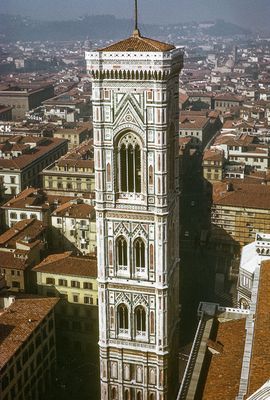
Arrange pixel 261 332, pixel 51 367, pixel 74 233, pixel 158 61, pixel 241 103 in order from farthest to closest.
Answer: pixel 241 103 < pixel 74 233 < pixel 51 367 < pixel 158 61 < pixel 261 332

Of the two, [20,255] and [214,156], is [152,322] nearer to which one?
[20,255]

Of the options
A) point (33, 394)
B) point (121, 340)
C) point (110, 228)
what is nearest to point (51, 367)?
point (33, 394)

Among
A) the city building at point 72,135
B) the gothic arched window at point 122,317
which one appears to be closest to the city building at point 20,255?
the gothic arched window at point 122,317

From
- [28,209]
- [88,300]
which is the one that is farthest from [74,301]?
[28,209]

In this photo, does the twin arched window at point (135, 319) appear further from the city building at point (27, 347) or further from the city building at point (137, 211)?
the city building at point (27, 347)

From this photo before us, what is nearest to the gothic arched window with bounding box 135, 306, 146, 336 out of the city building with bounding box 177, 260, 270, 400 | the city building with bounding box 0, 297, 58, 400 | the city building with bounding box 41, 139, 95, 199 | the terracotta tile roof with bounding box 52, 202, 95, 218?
the city building with bounding box 177, 260, 270, 400

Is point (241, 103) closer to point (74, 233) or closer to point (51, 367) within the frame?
point (74, 233)
